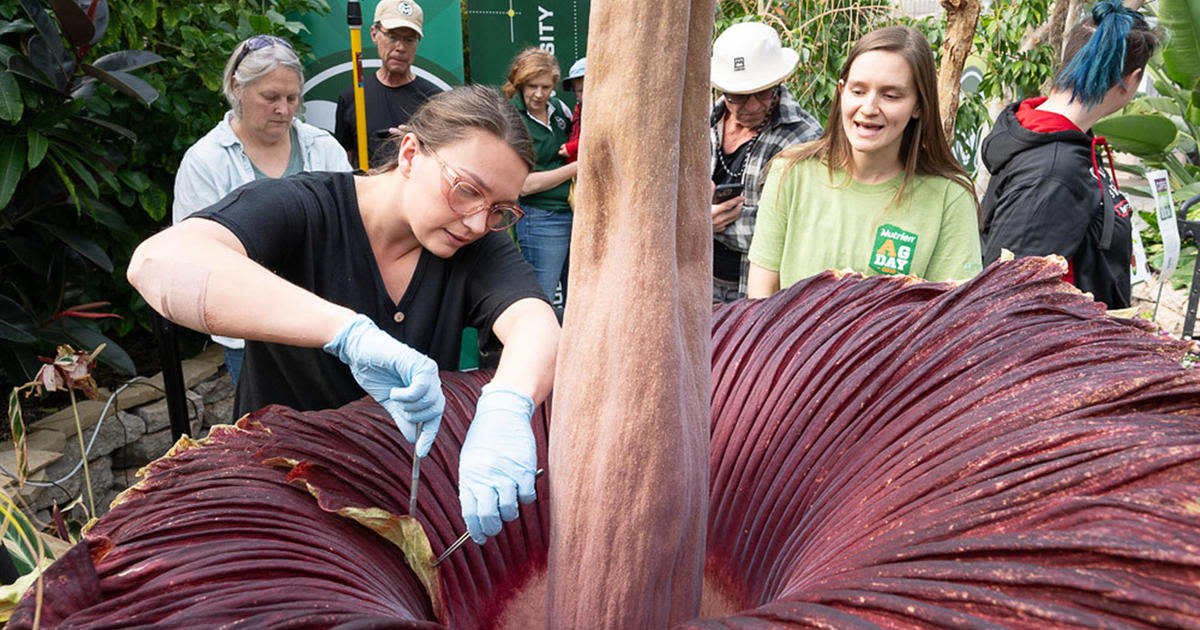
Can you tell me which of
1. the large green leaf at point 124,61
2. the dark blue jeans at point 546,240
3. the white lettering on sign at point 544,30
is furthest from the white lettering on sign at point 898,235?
the white lettering on sign at point 544,30

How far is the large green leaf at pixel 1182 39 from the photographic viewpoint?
625cm

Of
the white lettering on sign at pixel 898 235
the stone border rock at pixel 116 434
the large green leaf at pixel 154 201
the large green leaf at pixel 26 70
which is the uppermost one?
A: the large green leaf at pixel 26 70

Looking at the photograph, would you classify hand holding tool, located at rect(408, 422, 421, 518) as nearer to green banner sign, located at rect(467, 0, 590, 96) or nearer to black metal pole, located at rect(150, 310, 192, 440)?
black metal pole, located at rect(150, 310, 192, 440)

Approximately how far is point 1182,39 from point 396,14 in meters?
5.50

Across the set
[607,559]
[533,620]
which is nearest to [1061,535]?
[607,559]

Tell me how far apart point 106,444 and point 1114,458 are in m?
3.38

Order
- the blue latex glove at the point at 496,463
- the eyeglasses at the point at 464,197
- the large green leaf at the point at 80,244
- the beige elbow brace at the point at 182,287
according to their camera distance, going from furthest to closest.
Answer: the large green leaf at the point at 80,244 → the eyeglasses at the point at 464,197 → the beige elbow brace at the point at 182,287 → the blue latex glove at the point at 496,463

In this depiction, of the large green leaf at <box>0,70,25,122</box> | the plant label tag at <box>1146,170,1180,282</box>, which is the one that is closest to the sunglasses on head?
the large green leaf at <box>0,70,25,122</box>

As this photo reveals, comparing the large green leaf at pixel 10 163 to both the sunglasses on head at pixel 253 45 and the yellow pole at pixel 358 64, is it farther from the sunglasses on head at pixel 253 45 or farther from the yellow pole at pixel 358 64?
the yellow pole at pixel 358 64

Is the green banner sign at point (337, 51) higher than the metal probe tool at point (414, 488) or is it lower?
higher

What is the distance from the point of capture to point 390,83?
13.0 ft

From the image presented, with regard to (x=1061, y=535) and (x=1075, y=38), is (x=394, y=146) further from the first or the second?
(x=1075, y=38)

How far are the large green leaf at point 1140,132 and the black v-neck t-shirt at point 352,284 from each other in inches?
241

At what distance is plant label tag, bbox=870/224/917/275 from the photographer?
6.91 feet
